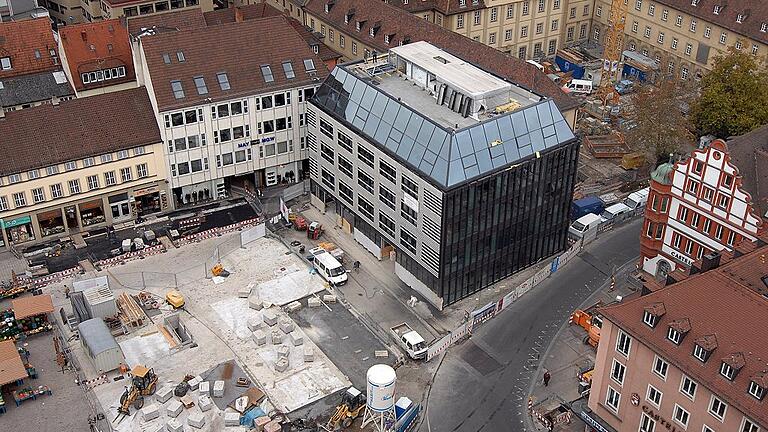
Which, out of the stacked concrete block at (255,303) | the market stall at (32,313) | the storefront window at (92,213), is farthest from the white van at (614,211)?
the market stall at (32,313)

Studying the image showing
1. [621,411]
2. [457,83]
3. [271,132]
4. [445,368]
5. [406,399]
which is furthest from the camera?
[271,132]

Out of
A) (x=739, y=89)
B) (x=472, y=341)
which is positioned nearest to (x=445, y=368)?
(x=472, y=341)

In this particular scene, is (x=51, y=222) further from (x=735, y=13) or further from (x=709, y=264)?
(x=735, y=13)

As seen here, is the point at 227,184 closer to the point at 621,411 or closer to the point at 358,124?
the point at 358,124

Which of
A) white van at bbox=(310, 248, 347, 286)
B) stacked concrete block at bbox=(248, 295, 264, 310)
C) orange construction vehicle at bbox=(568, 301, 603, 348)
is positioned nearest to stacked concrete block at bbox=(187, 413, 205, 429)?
stacked concrete block at bbox=(248, 295, 264, 310)

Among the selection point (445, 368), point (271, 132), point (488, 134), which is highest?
point (488, 134)

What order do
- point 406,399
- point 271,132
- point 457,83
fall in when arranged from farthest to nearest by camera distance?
1. point 271,132
2. point 457,83
3. point 406,399

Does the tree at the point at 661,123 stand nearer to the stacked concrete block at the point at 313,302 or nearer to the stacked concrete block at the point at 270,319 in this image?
the stacked concrete block at the point at 313,302
